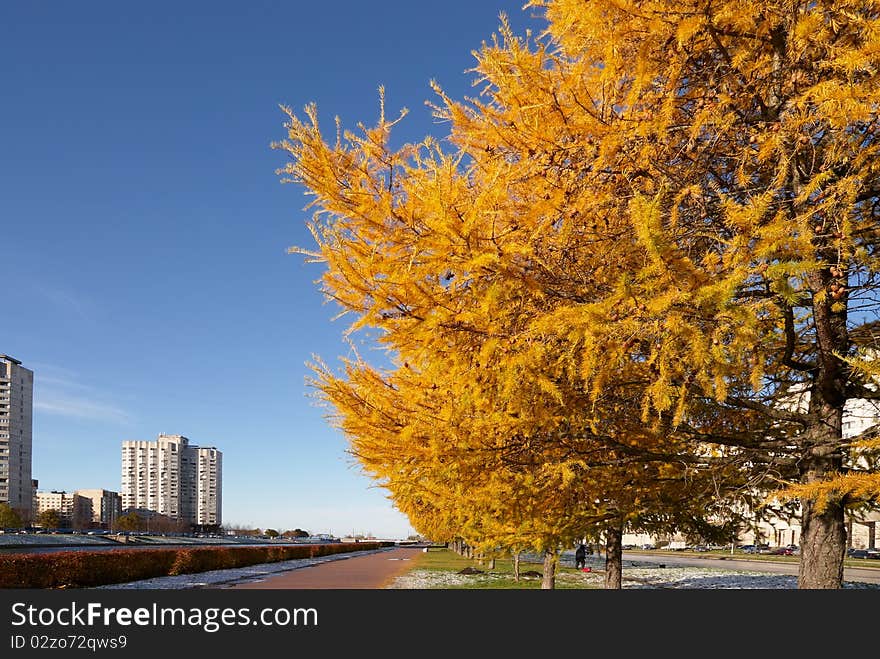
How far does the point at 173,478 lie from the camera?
565 feet

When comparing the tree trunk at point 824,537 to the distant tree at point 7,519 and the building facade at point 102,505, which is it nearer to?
the distant tree at point 7,519

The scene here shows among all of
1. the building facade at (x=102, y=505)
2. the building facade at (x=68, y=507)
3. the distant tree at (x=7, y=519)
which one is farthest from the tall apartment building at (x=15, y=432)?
the distant tree at (x=7, y=519)

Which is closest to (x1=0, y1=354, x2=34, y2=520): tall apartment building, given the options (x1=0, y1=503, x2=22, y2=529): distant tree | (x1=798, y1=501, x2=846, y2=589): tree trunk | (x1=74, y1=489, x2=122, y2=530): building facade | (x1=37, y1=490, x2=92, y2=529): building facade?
(x1=37, y1=490, x2=92, y2=529): building facade

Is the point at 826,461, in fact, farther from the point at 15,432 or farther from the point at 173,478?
the point at 173,478

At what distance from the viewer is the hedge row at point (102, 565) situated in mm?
19500

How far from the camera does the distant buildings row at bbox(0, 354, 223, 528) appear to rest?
415 ft

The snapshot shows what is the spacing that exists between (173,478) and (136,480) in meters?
8.48

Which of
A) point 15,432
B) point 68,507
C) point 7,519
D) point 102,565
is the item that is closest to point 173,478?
point 68,507

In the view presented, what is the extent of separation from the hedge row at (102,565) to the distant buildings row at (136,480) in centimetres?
11137
